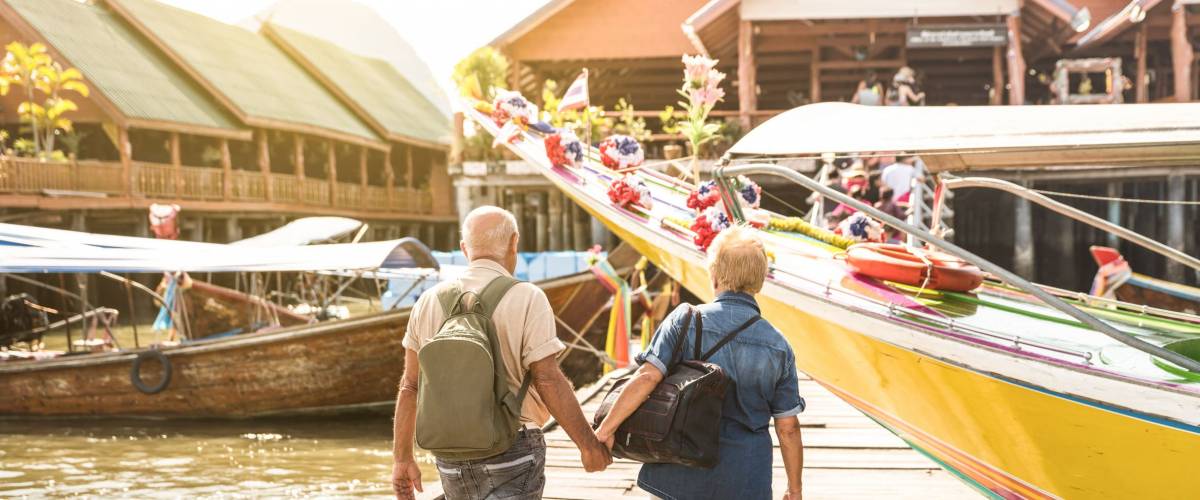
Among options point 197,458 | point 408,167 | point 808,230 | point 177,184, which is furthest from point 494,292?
point 408,167

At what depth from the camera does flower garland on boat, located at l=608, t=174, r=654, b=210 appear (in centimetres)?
809

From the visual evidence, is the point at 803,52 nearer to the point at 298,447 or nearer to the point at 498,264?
the point at 298,447

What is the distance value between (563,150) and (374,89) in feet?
92.1

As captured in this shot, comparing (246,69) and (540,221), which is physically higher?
(246,69)

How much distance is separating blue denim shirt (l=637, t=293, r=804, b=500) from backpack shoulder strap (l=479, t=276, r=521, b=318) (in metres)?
0.44

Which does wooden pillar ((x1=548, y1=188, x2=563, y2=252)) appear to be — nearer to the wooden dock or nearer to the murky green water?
the murky green water

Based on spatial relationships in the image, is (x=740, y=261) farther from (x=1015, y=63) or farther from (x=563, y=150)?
(x=1015, y=63)

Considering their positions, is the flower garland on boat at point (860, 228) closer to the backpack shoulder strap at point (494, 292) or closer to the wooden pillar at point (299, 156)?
the backpack shoulder strap at point (494, 292)

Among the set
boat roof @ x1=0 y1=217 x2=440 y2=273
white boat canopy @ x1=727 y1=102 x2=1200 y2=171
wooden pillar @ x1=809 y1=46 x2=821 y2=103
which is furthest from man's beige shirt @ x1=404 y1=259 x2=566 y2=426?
wooden pillar @ x1=809 y1=46 x2=821 y2=103

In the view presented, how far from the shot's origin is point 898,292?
4.98 m

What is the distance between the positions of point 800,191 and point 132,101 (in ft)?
49.5

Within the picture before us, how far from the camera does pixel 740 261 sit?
Answer: 294 cm

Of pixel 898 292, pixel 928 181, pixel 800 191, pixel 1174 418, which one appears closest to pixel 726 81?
pixel 800 191

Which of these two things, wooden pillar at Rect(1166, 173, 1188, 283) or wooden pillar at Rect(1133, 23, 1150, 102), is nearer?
wooden pillar at Rect(1166, 173, 1188, 283)
